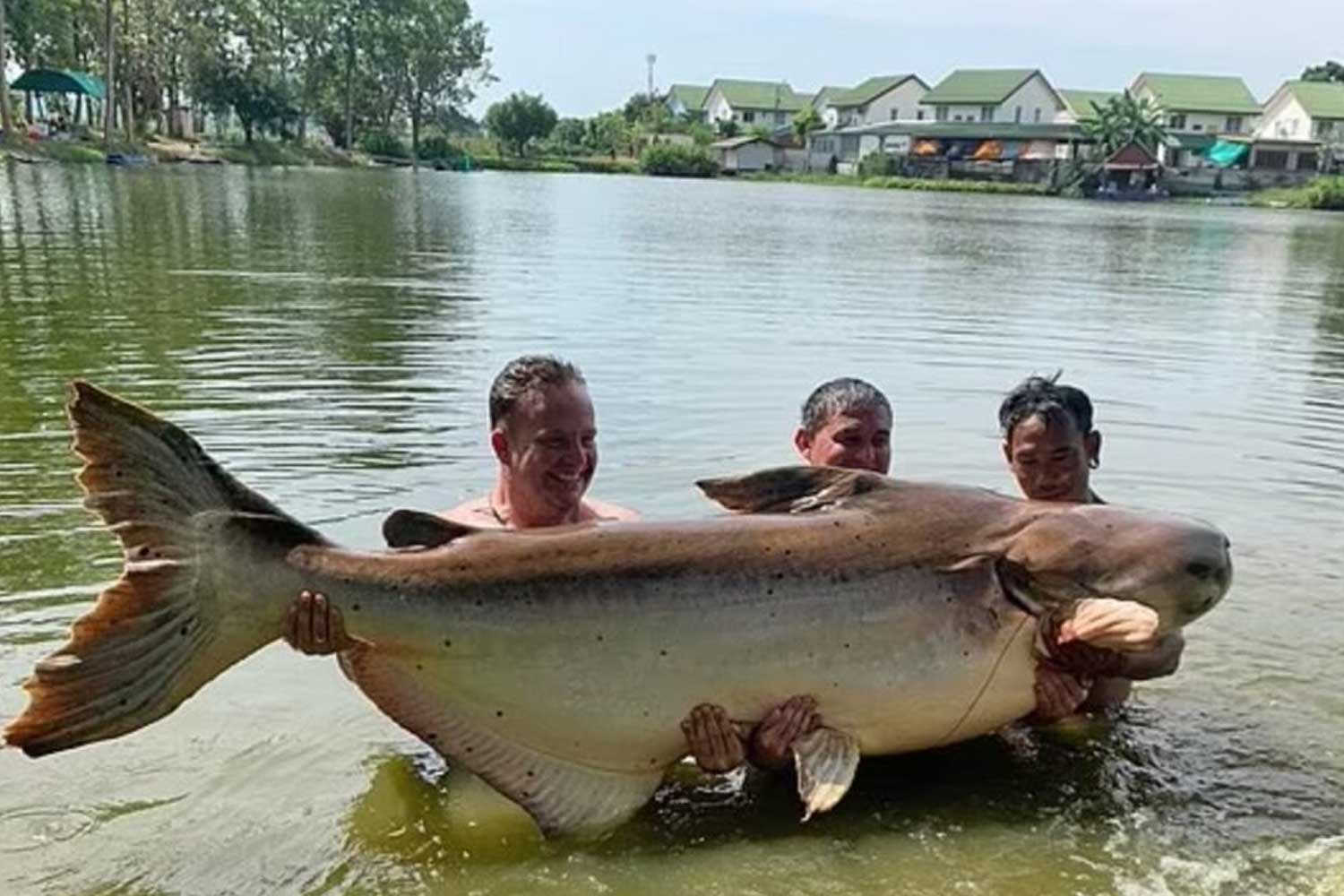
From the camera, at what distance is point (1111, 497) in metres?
9.09


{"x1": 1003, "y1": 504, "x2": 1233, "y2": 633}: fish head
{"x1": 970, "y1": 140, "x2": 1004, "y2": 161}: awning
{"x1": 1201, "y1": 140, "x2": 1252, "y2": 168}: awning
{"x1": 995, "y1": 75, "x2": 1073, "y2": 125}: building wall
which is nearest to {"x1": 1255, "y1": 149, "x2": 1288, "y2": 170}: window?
{"x1": 1201, "y1": 140, "x2": 1252, "y2": 168}: awning

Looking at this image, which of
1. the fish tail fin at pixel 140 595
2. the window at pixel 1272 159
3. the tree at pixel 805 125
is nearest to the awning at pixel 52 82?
the tree at pixel 805 125

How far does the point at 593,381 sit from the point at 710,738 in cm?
824

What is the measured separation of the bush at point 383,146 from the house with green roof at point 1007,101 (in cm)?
3692

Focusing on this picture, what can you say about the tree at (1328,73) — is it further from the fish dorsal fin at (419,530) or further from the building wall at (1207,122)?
the fish dorsal fin at (419,530)

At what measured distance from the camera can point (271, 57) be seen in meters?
81.1

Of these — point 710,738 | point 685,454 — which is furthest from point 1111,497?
point 710,738

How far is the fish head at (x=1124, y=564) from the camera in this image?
12.9ft

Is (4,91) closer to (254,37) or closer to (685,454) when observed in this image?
(254,37)

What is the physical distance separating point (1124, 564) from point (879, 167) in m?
86.7

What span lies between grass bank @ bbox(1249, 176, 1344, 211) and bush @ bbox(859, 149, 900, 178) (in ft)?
70.9

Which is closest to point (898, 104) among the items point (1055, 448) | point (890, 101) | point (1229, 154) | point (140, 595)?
point (890, 101)

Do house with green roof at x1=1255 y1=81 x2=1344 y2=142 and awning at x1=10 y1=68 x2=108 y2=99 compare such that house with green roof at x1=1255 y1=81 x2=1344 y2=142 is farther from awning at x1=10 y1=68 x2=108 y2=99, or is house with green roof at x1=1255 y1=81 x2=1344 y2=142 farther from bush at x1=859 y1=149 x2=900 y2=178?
awning at x1=10 y1=68 x2=108 y2=99

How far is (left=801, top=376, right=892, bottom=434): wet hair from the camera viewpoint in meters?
5.05
